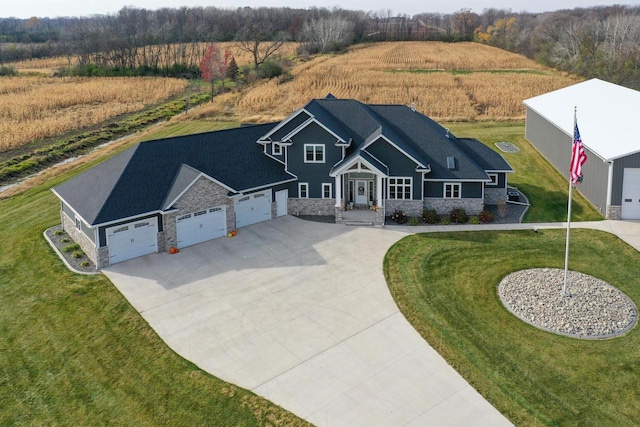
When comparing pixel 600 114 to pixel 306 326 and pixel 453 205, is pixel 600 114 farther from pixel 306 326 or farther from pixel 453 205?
pixel 306 326

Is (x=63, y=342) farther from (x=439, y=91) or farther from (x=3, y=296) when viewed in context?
(x=439, y=91)

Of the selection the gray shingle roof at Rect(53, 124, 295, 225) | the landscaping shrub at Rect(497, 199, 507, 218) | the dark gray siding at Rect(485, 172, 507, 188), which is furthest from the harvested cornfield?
the landscaping shrub at Rect(497, 199, 507, 218)

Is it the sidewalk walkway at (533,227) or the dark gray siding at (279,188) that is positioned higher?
the dark gray siding at (279,188)

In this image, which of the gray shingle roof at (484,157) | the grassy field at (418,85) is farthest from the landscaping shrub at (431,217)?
the grassy field at (418,85)

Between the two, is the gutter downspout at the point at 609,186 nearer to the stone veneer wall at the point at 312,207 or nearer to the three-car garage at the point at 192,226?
the stone veneer wall at the point at 312,207

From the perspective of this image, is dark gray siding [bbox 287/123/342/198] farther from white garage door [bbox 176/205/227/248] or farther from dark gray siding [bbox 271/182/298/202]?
white garage door [bbox 176/205/227/248]

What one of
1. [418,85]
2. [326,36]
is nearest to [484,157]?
[418,85]
